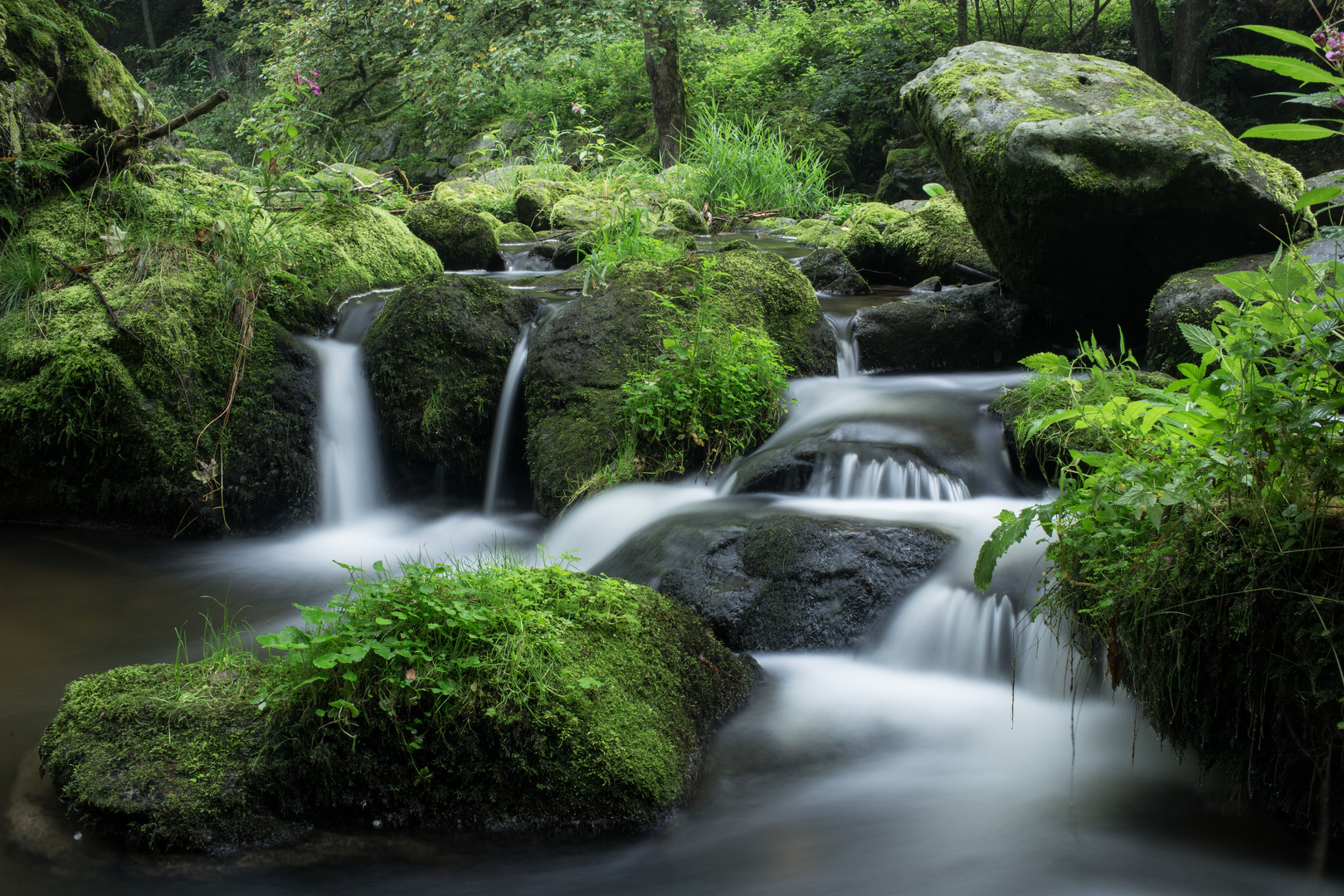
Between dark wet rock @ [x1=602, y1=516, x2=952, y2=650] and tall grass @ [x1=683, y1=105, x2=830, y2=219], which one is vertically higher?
tall grass @ [x1=683, y1=105, x2=830, y2=219]

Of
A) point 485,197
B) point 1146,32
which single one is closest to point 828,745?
point 485,197

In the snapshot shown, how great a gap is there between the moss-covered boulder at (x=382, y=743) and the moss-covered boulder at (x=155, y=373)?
2.76 m

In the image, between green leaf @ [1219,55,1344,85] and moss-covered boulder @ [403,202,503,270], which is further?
moss-covered boulder @ [403,202,503,270]

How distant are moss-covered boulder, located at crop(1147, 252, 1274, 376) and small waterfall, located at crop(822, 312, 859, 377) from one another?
1.90 metres

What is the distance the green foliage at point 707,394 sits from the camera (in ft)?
16.4

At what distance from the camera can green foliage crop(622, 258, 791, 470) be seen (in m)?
5.00

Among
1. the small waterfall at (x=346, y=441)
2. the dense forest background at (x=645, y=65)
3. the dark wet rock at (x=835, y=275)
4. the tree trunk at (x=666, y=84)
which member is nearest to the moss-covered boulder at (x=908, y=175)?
the dense forest background at (x=645, y=65)

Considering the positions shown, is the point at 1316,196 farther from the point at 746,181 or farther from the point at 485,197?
the point at 485,197

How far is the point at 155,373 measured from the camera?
5.23 m

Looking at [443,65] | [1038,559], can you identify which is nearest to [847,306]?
[1038,559]

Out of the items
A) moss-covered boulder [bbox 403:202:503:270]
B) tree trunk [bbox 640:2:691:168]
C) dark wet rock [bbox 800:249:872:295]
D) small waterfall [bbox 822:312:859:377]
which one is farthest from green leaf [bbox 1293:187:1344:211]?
tree trunk [bbox 640:2:691:168]

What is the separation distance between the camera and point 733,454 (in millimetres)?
5070

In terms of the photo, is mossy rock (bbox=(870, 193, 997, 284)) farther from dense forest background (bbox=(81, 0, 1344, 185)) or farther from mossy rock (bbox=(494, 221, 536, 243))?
dense forest background (bbox=(81, 0, 1344, 185))

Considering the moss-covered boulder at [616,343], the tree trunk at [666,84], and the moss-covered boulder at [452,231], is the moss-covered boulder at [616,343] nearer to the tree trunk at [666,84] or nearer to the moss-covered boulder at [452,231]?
the moss-covered boulder at [452,231]
